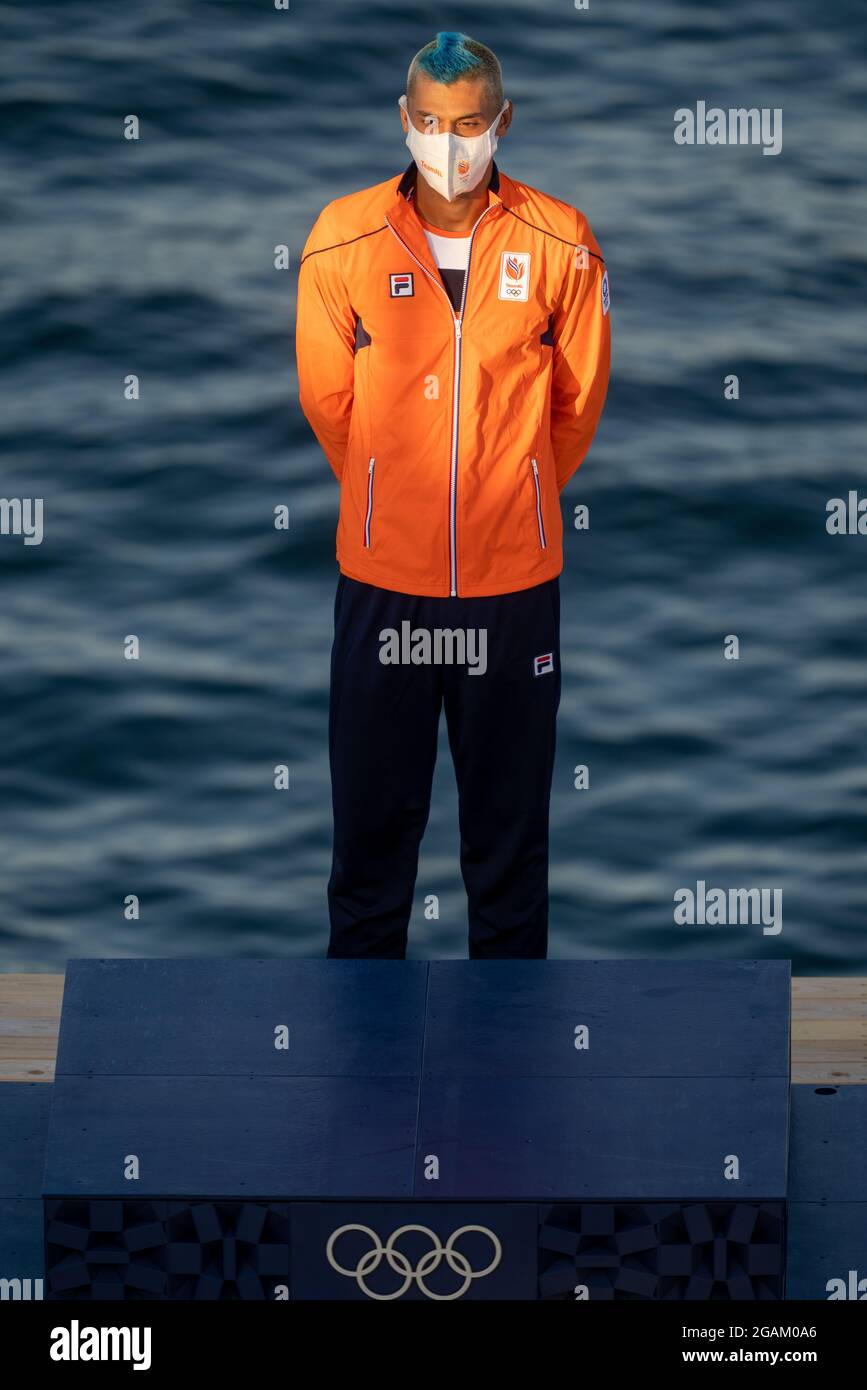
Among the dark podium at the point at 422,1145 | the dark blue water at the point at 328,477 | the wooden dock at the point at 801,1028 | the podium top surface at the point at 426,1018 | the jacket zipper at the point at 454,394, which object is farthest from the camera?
the dark blue water at the point at 328,477

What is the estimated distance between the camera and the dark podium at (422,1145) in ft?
11.8

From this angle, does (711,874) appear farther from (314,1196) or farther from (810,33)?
(810,33)

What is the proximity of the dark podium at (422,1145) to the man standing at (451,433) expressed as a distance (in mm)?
457

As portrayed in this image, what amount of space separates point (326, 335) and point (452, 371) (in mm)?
254

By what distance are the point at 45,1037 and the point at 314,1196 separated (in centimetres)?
136

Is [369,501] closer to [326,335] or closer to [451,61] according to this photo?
[326,335]

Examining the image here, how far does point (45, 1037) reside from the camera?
4.83m

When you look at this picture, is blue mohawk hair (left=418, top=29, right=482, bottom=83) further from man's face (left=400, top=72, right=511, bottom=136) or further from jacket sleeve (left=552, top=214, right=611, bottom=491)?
jacket sleeve (left=552, top=214, right=611, bottom=491)

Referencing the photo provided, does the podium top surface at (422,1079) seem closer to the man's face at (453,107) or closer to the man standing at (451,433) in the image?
the man standing at (451,433)

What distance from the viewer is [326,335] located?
421 cm

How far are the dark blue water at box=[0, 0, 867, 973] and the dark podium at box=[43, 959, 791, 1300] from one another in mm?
2508

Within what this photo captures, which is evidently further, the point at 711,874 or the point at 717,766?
the point at 717,766

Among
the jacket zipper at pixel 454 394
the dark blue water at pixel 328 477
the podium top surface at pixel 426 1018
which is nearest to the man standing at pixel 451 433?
the jacket zipper at pixel 454 394

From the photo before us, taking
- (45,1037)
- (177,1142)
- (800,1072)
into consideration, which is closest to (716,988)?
(800,1072)
